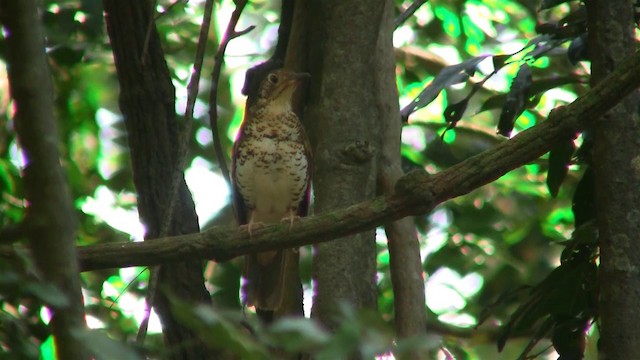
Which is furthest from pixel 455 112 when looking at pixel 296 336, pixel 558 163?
pixel 296 336

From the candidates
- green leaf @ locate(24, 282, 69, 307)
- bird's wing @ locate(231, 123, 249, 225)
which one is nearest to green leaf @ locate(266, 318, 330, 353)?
green leaf @ locate(24, 282, 69, 307)

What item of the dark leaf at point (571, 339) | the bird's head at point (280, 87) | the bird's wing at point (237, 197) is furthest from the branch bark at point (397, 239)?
the bird's wing at point (237, 197)

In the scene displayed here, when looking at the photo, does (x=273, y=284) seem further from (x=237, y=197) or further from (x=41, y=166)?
(x=41, y=166)

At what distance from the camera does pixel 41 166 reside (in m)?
1.39

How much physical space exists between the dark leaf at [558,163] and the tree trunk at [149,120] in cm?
135

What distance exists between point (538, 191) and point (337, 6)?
8.30ft

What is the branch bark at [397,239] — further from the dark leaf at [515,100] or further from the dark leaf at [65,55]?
the dark leaf at [65,55]

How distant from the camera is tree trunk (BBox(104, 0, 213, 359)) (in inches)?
147

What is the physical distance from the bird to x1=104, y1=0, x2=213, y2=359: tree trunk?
580 millimetres

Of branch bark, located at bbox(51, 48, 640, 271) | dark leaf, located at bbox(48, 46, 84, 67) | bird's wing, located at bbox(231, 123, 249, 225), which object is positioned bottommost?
branch bark, located at bbox(51, 48, 640, 271)

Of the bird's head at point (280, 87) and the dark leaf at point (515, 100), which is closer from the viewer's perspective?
the dark leaf at point (515, 100)

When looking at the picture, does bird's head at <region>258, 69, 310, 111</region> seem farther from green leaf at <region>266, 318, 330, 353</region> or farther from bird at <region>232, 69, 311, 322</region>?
green leaf at <region>266, 318, 330, 353</region>

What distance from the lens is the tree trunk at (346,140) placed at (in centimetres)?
332

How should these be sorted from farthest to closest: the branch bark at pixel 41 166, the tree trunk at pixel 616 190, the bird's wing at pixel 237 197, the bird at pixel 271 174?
the bird's wing at pixel 237 197, the bird at pixel 271 174, the tree trunk at pixel 616 190, the branch bark at pixel 41 166
